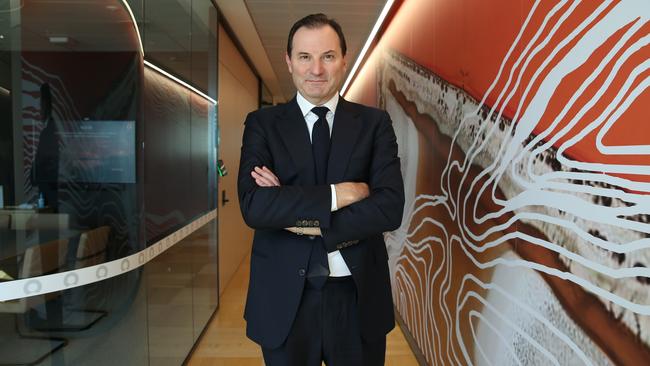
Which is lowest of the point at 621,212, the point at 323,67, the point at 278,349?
the point at 278,349

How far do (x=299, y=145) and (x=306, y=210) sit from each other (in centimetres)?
24

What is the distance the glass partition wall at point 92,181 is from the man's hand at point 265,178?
1.00m

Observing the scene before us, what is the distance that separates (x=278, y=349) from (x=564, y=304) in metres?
0.97

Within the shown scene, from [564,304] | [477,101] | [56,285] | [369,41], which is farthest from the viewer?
[369,41]

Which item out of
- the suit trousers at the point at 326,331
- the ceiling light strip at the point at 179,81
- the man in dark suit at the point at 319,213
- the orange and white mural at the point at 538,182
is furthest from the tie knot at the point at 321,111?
the ceiling light strip at the point at 179,81

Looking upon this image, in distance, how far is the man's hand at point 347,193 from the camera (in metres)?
1.41

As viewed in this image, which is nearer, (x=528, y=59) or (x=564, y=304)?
Result: (x=564, y=304)

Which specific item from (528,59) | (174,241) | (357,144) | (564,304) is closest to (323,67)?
(357,144)

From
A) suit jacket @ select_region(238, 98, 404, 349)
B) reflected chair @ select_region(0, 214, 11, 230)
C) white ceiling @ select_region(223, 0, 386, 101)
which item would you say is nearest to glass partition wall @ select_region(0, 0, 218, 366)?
reflected chair @ select_region(0, 214, 11, 230)

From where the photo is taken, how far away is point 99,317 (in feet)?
7.31

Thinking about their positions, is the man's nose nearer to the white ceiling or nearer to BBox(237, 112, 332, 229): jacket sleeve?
BBox(237, 112, 332, 229): jacket sleeve

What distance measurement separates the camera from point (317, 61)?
142 centimetres

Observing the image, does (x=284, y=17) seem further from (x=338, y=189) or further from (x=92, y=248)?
(x=338, y=189)

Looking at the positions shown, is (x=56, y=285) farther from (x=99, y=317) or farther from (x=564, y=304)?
(x=564, y=304)
